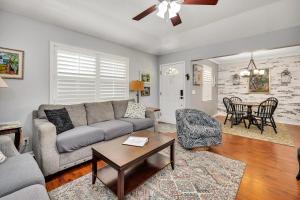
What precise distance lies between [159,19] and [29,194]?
2.90 meters

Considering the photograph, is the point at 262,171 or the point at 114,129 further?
the point at 114,129

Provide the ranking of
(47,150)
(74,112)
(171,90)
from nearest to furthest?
(47,150) → (74,112) → (171,90)

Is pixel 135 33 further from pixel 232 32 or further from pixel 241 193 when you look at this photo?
pixel 241 193

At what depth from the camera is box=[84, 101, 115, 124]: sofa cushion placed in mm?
3049

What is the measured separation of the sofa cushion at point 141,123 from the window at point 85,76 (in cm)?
96

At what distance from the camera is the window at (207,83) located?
557cm

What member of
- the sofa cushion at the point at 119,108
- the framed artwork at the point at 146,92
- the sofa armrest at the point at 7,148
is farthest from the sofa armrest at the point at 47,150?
the framed artwork at the point at 146,92

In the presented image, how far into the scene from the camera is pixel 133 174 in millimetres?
1830

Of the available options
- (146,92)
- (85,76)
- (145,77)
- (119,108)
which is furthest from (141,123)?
(145,77)

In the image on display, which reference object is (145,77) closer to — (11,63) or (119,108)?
(119,108)

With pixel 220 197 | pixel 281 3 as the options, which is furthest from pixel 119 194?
pixel 281 3

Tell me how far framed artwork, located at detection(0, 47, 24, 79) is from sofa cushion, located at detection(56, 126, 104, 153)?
1344mm

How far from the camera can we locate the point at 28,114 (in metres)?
2.61

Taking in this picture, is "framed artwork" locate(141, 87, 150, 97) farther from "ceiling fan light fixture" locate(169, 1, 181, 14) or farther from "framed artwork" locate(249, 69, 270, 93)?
"framed artwork" locate(249, 69, 270, 93)
